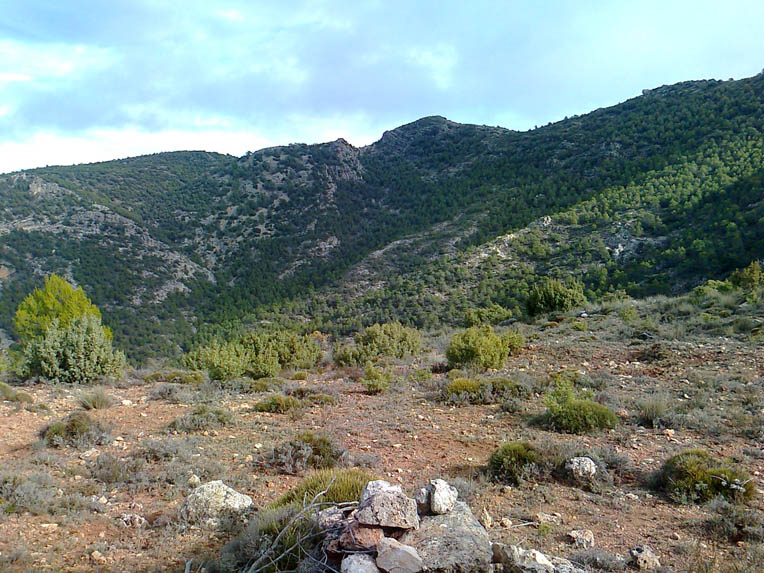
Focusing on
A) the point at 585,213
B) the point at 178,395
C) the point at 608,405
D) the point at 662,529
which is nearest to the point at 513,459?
the point at 662,529

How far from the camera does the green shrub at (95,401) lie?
305 inches

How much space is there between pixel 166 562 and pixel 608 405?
269 inches

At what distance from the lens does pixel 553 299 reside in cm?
1922

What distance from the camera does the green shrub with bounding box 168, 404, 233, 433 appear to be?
266 inches

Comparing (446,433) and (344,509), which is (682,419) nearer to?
(446,433)

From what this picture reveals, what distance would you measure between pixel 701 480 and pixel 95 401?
935 cm

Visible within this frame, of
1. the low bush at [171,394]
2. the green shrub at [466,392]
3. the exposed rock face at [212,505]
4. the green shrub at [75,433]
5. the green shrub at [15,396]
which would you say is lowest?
the green shrub at [466,392]

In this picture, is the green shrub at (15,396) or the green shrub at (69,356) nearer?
the green shrub at (15,396)

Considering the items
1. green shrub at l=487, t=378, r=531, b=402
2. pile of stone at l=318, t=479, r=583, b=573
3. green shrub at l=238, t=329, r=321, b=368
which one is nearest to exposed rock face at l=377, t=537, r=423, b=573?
pile of stone at l=318, t=479, r=583, b=573

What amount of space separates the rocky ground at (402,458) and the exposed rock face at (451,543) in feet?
2.56

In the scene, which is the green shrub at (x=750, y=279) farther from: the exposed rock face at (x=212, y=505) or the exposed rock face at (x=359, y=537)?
the exposed rock face at (x=212, y=505)

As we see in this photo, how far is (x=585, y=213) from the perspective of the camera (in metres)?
30.8

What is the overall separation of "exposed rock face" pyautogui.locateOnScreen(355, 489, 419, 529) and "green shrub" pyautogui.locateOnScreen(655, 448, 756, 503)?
3.24 m

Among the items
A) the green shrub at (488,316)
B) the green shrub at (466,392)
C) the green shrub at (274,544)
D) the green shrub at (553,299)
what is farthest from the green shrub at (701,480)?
the green shrub at (488,316)
